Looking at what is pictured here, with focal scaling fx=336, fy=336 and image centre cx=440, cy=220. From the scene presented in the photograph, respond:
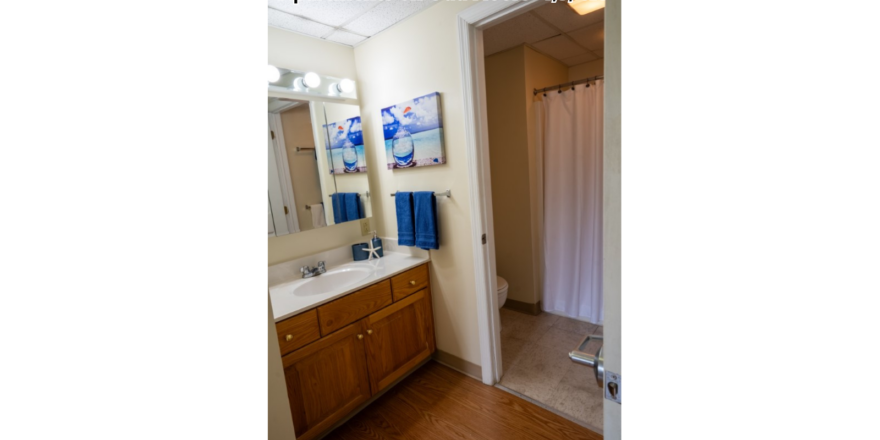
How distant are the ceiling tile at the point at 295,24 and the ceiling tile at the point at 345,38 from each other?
55 millimetres

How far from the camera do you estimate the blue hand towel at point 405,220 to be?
205 cm

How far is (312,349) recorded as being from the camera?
1.54m

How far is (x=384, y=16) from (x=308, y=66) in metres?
0.54

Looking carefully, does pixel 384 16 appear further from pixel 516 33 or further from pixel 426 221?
pixel 426 221

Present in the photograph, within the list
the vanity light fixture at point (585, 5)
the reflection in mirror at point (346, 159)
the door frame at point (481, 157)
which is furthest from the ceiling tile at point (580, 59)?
the reflection in mirror at point (346, 159)

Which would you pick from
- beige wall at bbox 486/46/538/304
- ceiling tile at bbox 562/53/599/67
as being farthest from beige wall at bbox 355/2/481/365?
ceiling tile at bbox 562/53/599/67

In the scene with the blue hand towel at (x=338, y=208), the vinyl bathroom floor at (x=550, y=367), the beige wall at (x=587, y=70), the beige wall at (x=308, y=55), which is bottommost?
the vinyl bathroom floor at (x=550, y=367)

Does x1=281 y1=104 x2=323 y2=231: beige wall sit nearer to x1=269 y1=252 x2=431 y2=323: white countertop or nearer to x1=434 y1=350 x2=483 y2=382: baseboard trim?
x1=269 y1=252 x2=431 y2=323: white countertop

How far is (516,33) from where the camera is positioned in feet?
7.22

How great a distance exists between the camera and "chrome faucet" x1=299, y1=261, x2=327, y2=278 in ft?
6.41

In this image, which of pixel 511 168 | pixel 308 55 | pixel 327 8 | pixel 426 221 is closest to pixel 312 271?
pixel 426 221

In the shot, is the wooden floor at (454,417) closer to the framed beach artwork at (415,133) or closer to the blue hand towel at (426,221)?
the blue hand towel at (426,221)
